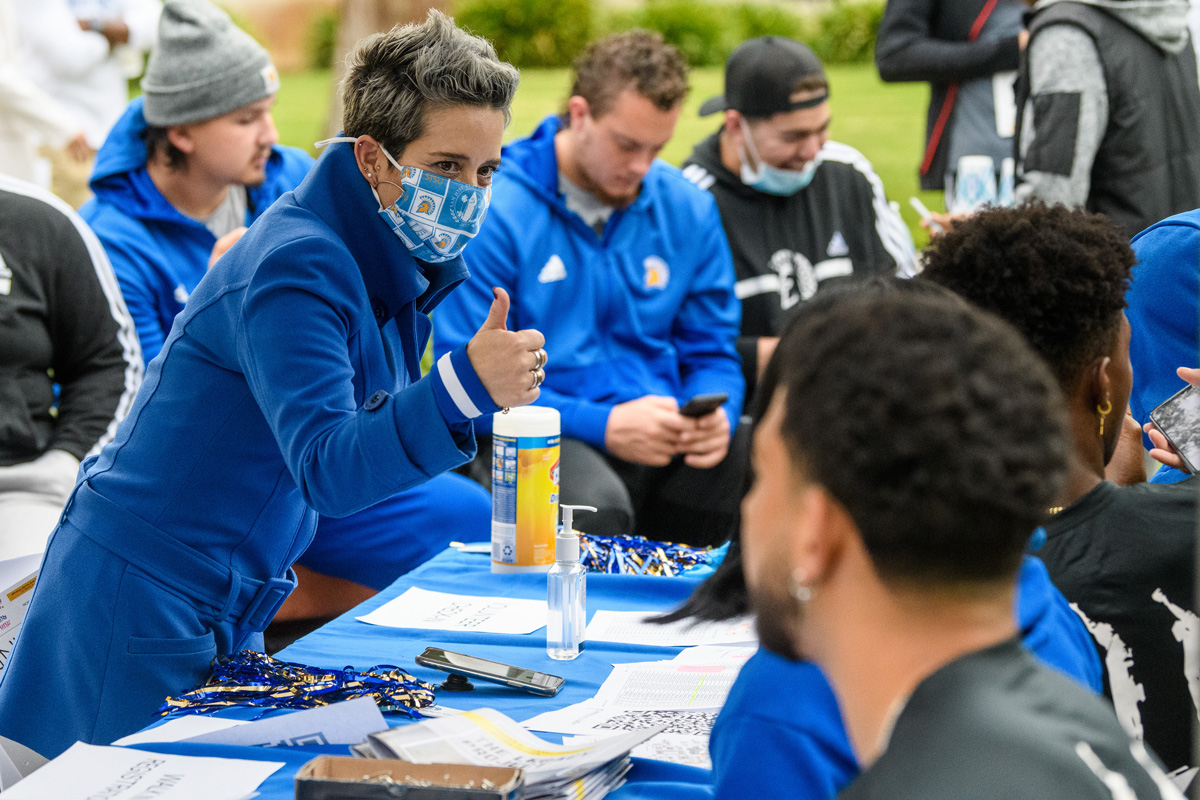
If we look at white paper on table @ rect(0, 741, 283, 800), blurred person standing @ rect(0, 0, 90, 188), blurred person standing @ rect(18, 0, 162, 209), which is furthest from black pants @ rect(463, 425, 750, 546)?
blurred person standing @ rect(18, 0, 162, 209)

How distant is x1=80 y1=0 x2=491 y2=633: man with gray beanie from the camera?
3.27 metres

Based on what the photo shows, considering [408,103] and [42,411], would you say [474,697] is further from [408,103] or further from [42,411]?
[42,411]

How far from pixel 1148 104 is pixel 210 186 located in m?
3.00

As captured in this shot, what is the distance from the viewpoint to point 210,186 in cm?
346

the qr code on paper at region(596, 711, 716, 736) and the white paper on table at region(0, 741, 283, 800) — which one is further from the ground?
the white paper on table at region(0, 741, 283, 800)

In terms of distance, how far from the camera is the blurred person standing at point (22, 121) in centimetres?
482

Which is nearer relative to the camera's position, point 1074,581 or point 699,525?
point 1074,581

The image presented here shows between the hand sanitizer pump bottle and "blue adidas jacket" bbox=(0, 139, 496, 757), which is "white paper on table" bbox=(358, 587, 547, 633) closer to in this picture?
the hand sanitizer pump bottle

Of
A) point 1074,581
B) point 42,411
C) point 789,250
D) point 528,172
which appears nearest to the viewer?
point 1074,581

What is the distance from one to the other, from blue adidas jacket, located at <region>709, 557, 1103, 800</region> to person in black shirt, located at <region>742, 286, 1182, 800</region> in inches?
5.1

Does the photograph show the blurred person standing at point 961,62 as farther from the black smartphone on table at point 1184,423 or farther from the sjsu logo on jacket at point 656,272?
the black smartphone on table at point 1184,423

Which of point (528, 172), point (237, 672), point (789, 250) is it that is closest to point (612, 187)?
point (528, 172)

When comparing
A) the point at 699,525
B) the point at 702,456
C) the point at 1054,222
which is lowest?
the point at 699,525

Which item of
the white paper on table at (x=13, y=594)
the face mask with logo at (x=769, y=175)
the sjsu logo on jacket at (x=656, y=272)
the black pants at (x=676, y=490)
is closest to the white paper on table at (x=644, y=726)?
the white paper on table at (x=13, y=594)
